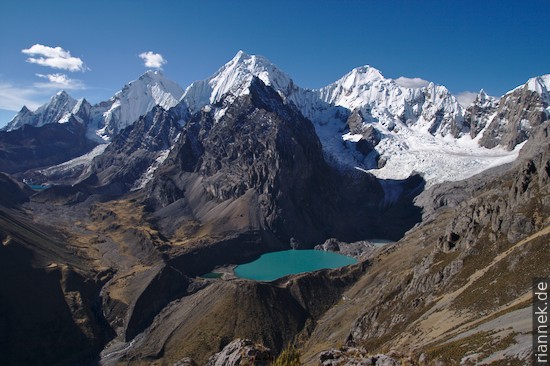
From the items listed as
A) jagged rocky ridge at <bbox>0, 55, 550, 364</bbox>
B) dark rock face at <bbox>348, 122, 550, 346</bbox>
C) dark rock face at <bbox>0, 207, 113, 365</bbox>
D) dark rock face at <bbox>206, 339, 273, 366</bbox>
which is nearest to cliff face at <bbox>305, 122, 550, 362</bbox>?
dark rock face at <bbox>348, 122, 550, 346</bbox>

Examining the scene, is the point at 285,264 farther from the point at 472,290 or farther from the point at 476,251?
the point at 472,290

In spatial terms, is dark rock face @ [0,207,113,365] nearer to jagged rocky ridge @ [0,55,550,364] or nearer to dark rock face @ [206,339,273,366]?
jagged rocky ridge @ [0,55,550,364]

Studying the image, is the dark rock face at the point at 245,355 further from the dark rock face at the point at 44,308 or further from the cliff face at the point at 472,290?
the dark rock face at the point at 44,308

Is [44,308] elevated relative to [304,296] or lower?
elevated

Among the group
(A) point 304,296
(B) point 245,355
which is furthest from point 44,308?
(B) point 245,355

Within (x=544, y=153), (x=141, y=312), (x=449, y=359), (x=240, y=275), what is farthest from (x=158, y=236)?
(x=449, y=359)

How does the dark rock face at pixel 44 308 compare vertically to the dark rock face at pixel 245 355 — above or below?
above

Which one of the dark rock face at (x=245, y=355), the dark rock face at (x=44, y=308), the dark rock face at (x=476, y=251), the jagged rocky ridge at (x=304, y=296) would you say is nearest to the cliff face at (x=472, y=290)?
the dark rock face at (x=476, y=251)

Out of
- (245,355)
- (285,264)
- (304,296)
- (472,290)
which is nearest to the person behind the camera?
(245,355)
